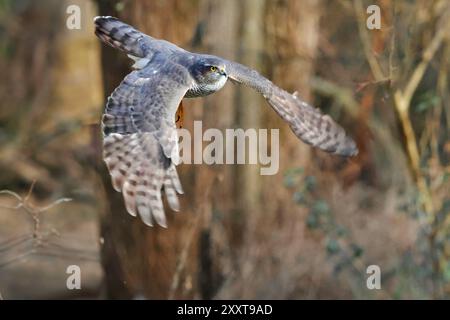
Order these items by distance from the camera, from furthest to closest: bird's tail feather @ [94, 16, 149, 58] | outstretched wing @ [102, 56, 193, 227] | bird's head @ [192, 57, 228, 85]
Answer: bird's tail feather @ [94, 16, 149, 58]
bird's head @ [192, 57, 228, 85]
outstretched wing @ [102, 56, 193, 227]

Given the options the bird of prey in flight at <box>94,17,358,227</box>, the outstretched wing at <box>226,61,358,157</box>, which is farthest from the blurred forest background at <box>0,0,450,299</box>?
the bird of prey in flight at <box>94,17,358,227</box>

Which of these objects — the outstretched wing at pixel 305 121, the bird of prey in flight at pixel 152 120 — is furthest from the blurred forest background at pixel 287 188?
the bird of prey in flight at pixel 152 120

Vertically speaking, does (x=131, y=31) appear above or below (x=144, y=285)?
above

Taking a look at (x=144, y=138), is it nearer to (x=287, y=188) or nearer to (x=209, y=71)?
(x=209, y=71)

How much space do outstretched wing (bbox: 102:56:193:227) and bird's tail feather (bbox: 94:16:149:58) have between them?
0.37m

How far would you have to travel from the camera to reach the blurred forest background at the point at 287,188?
6.23 metres

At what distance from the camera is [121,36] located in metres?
4.62

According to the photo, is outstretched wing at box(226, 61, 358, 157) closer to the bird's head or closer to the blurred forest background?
the bird's head

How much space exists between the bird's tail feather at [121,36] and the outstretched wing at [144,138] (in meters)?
0.37

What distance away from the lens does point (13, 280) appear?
855 cm

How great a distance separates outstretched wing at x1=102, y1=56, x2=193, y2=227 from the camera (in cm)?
405

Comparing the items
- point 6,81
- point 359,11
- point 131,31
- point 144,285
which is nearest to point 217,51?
point 359,11

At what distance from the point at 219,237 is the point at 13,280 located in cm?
248
